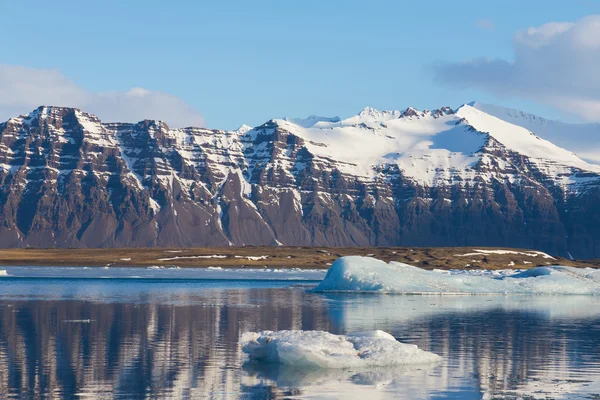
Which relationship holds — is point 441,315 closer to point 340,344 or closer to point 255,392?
point 340,344

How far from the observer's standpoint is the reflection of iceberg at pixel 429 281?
92.8m

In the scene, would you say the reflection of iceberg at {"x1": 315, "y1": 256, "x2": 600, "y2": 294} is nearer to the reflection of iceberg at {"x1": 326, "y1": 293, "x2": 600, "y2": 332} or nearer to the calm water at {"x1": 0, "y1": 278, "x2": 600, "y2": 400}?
the reflection of iceberg at {"x1": 326, "y1": 293, "x2": 600, "y2": 332}

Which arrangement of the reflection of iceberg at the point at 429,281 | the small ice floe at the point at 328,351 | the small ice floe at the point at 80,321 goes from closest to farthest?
the small ice floe at the point at 328,351
the small ice floe at the point at 80,321
the reflection of iceberg at the point at 429,281

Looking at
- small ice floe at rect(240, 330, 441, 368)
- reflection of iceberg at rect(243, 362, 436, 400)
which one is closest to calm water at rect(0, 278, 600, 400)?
reflection of iceberg at rect(243, 362, 436, 400)

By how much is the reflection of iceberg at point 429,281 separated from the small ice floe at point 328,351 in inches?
1959

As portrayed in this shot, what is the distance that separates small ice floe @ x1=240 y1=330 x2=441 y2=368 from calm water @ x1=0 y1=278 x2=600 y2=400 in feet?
2.50

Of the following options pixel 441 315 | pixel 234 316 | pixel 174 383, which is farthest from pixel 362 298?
pixel 174 383

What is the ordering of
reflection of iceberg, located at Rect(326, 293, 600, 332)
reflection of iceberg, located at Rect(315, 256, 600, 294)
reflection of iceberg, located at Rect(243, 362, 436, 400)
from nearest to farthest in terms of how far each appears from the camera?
1. reflection of iceberg, located at Rect(243, 362, 436, 400)
2. reflection of iceberg, located at Rect(326, 293, 600, 332)
3. reflection of iceberg, located at Rect(315, 256, 600, 294)

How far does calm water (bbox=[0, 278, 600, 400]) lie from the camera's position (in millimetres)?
35219

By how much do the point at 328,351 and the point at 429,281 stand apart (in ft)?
186

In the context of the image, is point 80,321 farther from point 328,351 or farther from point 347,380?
point 347,380

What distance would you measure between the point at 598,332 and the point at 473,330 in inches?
310

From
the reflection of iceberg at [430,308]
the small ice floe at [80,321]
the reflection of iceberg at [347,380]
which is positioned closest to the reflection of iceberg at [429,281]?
the reflection of iceberg at [430,308]

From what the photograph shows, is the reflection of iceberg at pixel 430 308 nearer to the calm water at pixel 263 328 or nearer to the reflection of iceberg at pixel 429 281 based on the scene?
the calm water at pixel 263 328
